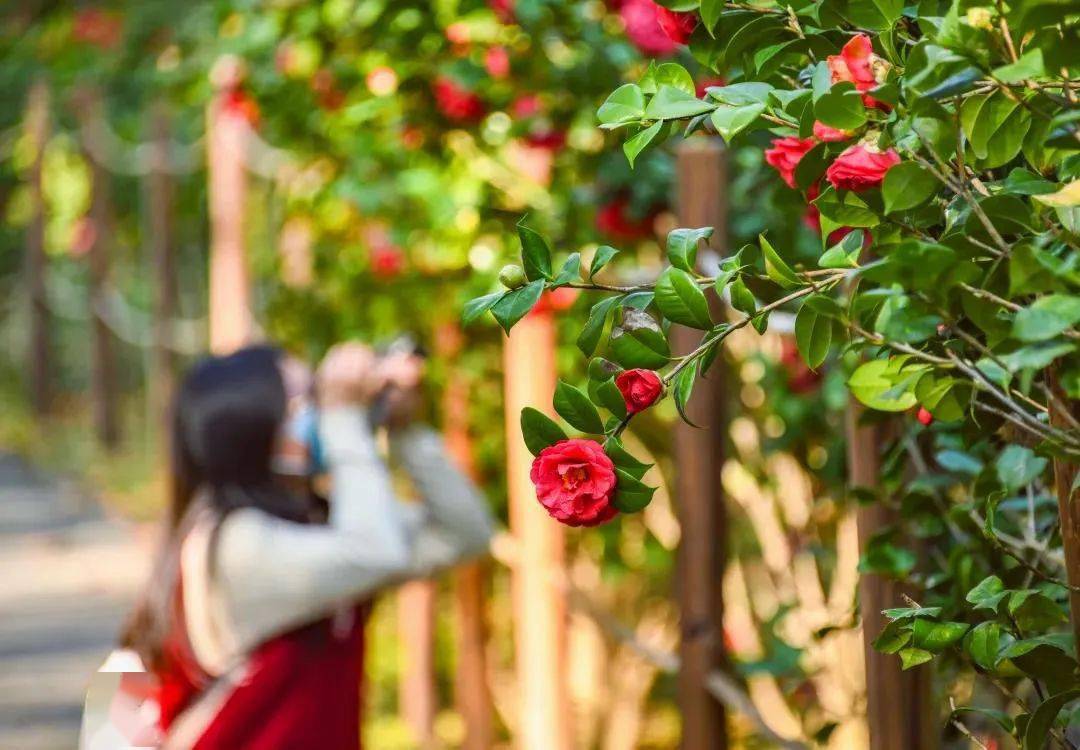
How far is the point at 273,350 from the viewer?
7.79 ft

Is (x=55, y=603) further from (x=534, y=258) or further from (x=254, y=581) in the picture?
(x=534, y=258)

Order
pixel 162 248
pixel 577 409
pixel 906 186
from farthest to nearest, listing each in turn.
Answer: pixel 162 248
pixel 577 409
pixel 906 186

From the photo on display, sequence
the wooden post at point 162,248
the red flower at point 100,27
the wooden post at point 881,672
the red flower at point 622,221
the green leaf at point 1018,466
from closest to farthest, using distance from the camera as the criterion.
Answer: the green leaf at point 1018,466 → the wooden post at point 881,672 → the red flower at point 622,221 → the red flower at point 100,27 → the wooden post at point 162,248

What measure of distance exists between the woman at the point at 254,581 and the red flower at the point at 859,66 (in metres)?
1.46

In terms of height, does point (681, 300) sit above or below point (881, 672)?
above

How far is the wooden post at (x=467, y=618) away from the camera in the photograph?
390 cm

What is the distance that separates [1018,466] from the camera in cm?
130

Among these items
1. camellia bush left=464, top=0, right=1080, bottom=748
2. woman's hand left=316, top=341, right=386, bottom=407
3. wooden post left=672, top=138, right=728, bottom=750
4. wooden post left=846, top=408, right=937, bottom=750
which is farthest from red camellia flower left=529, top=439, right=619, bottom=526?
woman's hand left=316, top=341, right=386, bottom=407

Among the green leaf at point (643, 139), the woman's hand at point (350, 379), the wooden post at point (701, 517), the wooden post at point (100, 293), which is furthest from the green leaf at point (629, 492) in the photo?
the wooden post at point (100, 293)

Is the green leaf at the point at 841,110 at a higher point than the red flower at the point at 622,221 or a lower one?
higher

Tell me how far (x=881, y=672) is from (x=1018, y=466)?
0.41m

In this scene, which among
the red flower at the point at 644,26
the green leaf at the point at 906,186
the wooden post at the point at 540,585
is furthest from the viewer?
the wooden post at the point at 540,585

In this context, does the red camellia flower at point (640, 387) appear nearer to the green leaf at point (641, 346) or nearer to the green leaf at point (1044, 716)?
the green leaf at point (641, 346)

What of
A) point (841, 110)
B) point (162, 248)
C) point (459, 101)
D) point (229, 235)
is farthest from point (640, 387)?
point (162, 248)
